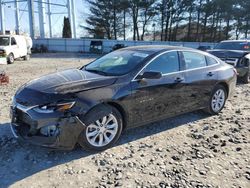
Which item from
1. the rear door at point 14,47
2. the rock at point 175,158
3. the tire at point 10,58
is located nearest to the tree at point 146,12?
the rear door at point 14,47

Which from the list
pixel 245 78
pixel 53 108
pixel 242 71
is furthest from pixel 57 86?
pixel 245 78

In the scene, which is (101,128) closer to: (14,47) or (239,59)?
(239,59)

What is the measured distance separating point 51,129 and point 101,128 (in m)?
0.74

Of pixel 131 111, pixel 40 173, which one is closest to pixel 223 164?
pixel 131 111

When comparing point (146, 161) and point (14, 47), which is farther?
point (14, 47)

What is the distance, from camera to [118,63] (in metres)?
4.87

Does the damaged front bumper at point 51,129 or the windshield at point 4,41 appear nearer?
the damaged front bumper at point 51,129

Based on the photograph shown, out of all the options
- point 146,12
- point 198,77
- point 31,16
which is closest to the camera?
point 198,77

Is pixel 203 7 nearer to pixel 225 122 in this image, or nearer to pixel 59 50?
pixel 59 50

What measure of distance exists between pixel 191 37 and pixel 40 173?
3964 centimetres

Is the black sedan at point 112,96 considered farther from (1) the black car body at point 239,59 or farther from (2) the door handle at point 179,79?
(1) the black car body at point 239,59

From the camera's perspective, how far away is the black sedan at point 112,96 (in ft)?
12.3

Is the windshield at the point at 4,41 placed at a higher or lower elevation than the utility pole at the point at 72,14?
lower

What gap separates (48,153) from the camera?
4059 mm
